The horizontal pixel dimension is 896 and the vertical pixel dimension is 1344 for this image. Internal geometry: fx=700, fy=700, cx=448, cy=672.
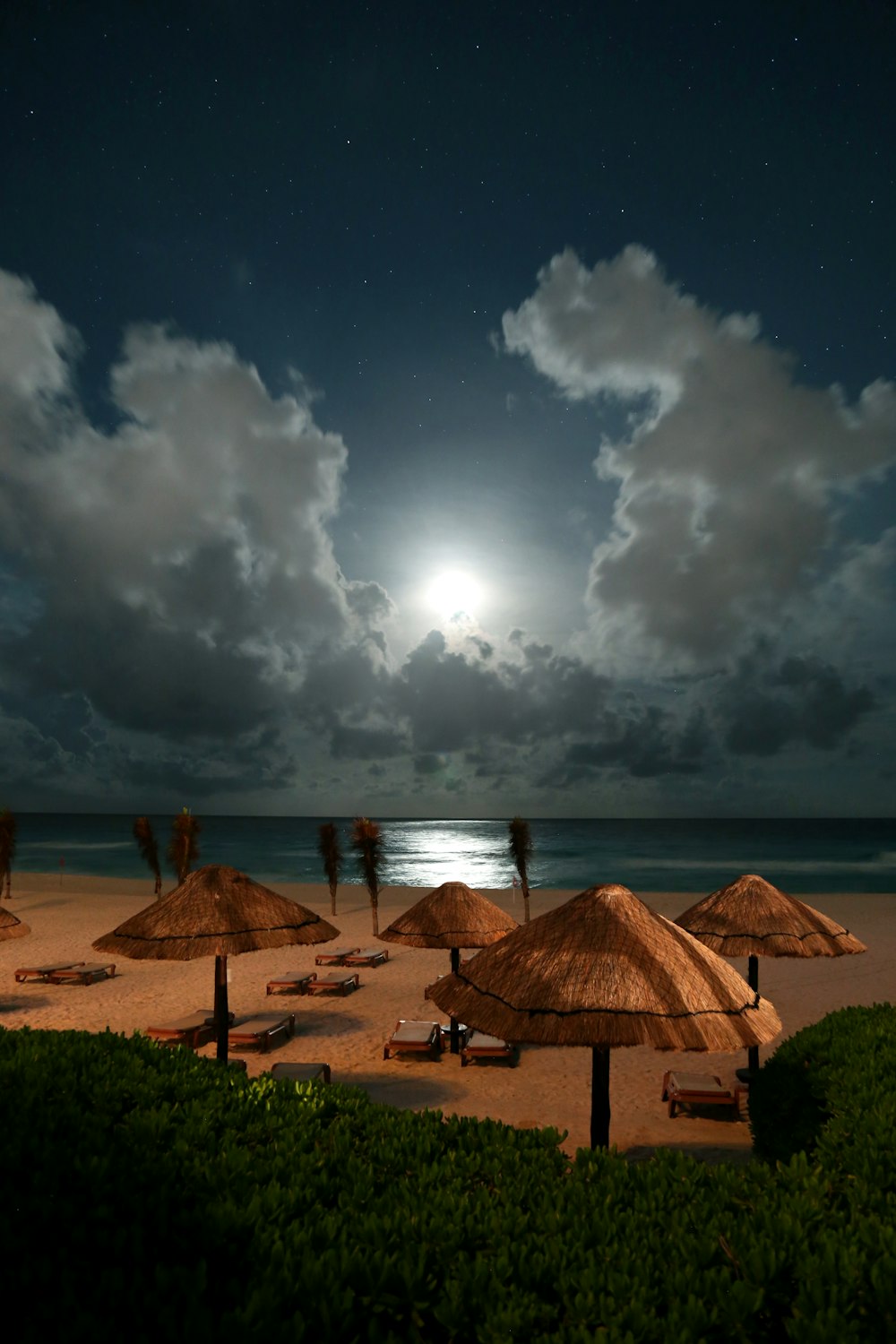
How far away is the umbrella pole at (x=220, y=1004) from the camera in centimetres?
1092

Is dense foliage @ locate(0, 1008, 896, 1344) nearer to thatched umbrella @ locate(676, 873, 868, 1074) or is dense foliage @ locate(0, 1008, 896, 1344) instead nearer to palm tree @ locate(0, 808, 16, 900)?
thatched umbrella @ locate(676, 873, 868, 1074)

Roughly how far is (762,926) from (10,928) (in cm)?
1503

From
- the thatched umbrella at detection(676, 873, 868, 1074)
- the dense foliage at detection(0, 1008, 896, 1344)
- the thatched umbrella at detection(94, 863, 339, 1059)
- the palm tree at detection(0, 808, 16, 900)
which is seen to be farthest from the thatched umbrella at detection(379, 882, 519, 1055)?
the palm tree at detection(0, 808, 16, 900)

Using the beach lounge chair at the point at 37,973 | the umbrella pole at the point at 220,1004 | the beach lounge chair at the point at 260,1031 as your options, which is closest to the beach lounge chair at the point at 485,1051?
the beach lounge chair at the point at 260,1031

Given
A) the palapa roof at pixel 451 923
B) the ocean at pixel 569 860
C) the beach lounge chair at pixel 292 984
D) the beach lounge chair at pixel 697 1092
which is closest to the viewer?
the beach lounge chair at pixel 697 1092

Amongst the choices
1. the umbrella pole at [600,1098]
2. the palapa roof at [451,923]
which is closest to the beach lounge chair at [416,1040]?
the palapa roof at [451,923]

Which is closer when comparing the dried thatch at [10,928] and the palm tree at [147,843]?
the dried thatch at [10,928]

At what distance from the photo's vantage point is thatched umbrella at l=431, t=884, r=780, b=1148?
5953 millimetres

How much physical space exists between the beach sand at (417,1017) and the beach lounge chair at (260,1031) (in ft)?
0.80

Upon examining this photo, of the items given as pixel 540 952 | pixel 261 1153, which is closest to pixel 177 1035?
pixel 540 952

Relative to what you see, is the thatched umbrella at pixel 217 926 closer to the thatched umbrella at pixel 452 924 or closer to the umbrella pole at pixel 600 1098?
the thatched umbrella at pixel 452 924

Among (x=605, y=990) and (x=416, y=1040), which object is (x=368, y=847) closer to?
(x=416, y=1040)

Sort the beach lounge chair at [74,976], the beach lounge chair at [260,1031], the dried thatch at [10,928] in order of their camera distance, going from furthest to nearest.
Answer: the beach lounge chair at [74,976] < the dried thatch at [10,928] < the beach lounge chair at [260,1031]

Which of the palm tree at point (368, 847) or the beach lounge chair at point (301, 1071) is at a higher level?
the palm tree at point (368, 847)
